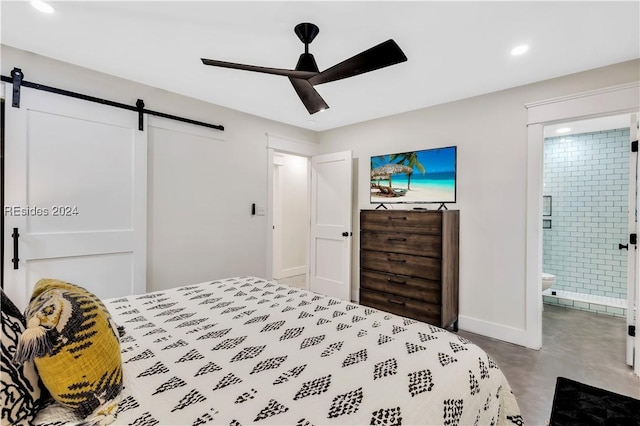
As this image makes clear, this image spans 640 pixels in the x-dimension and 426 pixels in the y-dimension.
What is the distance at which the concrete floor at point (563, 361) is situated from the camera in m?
2.08

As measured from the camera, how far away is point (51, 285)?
1.19 m

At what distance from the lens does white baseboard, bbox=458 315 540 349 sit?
2.83 meters

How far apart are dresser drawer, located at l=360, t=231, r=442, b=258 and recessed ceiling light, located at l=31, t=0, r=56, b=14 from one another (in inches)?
120

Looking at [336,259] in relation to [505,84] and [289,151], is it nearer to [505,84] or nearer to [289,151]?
[289,151]

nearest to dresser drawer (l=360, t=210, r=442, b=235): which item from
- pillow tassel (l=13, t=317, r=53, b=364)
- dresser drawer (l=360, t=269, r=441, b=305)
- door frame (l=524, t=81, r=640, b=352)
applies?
dresser drawer (l=360, t=269, r=441, b=305)

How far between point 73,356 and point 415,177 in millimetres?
3311

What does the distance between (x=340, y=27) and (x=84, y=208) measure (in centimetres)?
246

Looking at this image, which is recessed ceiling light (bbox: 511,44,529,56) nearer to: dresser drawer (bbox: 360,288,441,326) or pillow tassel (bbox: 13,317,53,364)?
dresser drawer (bbox: 360,288,441,326)

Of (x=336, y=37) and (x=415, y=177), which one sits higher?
(x=336, y=37)

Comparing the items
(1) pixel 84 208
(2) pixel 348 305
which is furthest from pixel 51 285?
(1) pixel 84 208

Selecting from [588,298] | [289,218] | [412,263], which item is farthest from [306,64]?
[588,298]

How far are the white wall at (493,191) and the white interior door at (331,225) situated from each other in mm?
1216

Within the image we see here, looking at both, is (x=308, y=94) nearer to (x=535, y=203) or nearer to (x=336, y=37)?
(x=336, y=37)

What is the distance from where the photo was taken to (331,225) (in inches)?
167
